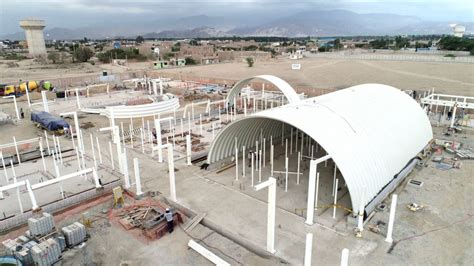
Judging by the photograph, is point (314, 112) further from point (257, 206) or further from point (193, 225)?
point (193, 225)

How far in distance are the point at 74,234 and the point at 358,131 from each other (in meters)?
13.0

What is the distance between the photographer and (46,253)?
37.5 feet

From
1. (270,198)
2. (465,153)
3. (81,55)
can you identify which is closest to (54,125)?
(270,198)

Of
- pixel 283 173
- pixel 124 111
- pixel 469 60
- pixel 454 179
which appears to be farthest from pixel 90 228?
pixel 469 60

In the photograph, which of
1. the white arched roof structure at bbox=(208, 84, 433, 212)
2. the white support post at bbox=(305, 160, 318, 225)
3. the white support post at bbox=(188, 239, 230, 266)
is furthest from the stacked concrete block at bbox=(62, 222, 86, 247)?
the white support post at bbox=(305, 160, 318, 225)

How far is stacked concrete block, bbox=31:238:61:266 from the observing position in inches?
445

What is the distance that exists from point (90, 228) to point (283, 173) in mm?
10100

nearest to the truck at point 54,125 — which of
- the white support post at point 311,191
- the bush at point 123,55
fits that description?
the white support post at point 311,191

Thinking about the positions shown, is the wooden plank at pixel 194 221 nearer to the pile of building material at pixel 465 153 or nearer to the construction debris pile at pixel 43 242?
the construction debris pile at pixel 43 242

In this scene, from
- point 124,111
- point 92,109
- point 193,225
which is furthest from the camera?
point 92,109

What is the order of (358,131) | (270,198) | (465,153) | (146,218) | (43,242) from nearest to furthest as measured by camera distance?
(270,198), (43,242), (146,218), (358,131), (465,153)

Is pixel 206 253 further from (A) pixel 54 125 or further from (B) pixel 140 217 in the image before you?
(A) pixel 54 125

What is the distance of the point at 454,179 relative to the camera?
58.3 ft

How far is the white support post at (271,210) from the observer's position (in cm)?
1122
